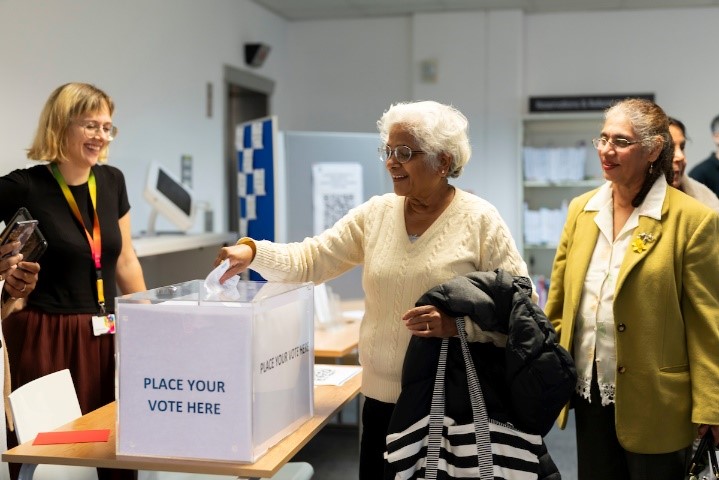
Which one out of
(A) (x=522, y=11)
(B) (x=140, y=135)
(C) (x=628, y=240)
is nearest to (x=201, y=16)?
(B) (x=140, y=135)

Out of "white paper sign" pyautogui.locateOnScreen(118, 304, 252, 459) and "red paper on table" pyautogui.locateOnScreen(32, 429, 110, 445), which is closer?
"white paper sign" pyautogui.locateOnScreen(118, 304, 252, 459)

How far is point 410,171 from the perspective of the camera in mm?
2271

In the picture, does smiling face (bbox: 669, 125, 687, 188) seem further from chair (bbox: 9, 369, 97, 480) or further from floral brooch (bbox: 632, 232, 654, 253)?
chair (bbox: 9, 369, 97, 480)

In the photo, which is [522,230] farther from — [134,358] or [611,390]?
[134,358]

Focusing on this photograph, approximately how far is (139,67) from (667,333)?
3.73 metres

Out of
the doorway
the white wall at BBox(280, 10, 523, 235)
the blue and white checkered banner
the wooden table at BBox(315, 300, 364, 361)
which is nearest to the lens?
the wooden table at BBox(315, 300, 364, 361)

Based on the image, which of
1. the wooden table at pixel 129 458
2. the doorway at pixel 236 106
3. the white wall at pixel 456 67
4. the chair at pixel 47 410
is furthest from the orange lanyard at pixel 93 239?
the doorway at pixel 236 106

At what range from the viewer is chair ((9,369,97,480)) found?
2.37m

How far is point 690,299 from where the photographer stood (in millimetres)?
2350

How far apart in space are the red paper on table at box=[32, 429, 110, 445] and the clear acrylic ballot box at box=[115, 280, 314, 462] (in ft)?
0.63

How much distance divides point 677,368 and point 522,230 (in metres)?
4.84

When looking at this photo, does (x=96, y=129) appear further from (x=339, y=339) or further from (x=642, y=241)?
(x=642, y=241)

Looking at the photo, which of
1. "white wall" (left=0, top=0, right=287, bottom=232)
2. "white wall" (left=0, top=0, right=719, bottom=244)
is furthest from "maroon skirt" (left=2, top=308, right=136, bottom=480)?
"white wall" (left=0, top=0, right=719, bottom=244)

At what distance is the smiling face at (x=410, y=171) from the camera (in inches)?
89.4
